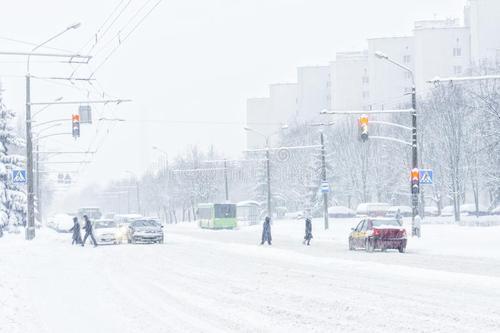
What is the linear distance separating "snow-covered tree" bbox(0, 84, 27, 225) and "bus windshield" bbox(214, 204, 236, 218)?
2479cm

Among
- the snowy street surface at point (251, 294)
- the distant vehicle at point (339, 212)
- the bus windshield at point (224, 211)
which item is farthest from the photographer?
the distant vehicle at point (339, 212)

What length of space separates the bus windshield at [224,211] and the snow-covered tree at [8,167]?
24.8m

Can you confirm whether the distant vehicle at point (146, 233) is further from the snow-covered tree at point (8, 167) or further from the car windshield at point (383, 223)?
the car windshield at point (383, 223)

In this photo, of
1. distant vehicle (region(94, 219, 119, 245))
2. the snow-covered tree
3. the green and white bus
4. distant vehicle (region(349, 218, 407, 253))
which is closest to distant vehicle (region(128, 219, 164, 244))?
distant vehicle (region(94, 219, 119, 245))

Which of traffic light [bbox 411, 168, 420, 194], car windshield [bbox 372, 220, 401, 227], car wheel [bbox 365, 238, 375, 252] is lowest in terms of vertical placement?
car wheel [bbox 365, 238, 375, 252]

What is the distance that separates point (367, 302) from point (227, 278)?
7.01 m

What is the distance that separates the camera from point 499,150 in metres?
68.6

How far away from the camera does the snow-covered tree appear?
194ft

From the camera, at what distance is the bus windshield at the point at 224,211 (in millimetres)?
84000

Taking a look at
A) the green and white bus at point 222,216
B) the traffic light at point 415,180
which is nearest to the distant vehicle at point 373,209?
the green and white bus at point 222,216

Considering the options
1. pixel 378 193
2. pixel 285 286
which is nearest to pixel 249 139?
pixel 378 193

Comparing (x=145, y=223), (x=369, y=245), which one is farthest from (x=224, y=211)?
(x=369, y=245)

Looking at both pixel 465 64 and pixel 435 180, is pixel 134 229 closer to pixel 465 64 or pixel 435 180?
pixel 435 180

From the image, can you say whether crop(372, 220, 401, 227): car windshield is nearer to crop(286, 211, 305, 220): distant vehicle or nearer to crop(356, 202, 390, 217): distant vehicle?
crop(356, 202, 390, 217): distant vehicle
